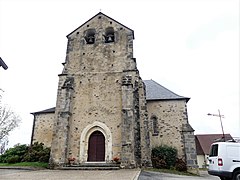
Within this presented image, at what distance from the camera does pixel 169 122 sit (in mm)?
18172

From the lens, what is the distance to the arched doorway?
14.3 meters

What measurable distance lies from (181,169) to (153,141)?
10.7 ft

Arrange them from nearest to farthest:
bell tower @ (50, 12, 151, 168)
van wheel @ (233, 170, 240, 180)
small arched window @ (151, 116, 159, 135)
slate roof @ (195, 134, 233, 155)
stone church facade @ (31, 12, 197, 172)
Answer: van wheel @ (233, 170, 240, 180)
bell tower @ (50, 12, 151, 168)
stone church facade @ (31, 12, 197, 172)
small arched window @ (151, 116, 159, 135)
slate roof @ (195, 134, 233, 155)

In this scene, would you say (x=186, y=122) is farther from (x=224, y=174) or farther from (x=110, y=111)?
(x=224, y=174)

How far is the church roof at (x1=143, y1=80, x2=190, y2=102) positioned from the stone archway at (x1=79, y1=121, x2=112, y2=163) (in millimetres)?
6273

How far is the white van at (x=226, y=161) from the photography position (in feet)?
24.8

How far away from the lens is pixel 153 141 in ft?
58.9

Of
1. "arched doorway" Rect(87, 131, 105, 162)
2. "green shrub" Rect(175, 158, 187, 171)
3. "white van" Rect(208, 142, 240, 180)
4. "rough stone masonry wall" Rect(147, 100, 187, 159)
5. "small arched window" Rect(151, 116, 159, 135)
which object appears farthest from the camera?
"small arched window" Rect(151, 116, 159, 135)

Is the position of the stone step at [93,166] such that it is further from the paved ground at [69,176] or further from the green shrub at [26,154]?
the green shrub at [26,154]

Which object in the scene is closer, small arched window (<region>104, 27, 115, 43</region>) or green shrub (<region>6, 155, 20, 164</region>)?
green shrub (<region>6, 155, 20, 164</region>)

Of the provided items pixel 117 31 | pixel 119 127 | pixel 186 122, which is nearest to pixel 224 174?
pixel 119 127

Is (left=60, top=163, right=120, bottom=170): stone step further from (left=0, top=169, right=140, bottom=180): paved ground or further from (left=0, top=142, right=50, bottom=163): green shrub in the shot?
(left=0, top=142, right=50, bottom=163): green shrub

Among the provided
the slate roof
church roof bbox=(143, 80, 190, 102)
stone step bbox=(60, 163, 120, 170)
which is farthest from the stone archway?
the slate roof

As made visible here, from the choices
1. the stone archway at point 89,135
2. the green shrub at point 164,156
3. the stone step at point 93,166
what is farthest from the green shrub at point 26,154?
the green shrub at point 164,156
